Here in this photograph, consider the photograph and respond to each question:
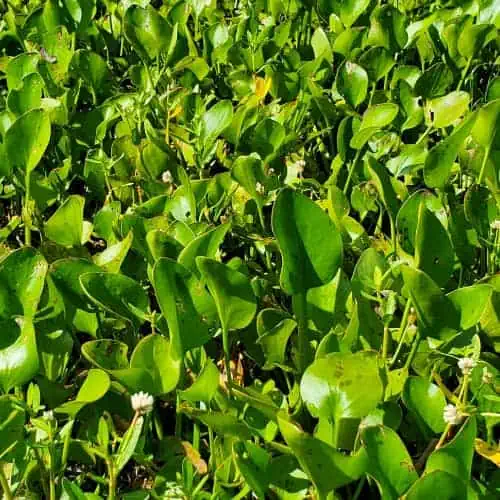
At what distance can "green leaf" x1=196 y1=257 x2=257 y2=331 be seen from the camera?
42.7 inches

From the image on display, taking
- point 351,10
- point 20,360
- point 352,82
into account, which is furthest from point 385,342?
point 351,10

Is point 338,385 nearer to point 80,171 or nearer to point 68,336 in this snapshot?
point 68,336

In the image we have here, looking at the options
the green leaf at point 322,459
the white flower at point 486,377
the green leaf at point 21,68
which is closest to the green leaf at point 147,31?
the green leaf at point 21,68

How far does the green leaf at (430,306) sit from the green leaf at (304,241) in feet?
0.29

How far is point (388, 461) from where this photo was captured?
38.7 inches

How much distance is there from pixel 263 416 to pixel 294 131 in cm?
75

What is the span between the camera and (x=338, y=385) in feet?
3.44

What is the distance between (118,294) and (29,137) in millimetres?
387

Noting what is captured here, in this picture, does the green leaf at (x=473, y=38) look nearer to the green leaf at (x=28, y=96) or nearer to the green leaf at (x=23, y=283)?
the green leaf at (x=28, y=96)

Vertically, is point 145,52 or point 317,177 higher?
point 145,52

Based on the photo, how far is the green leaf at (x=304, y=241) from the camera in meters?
1.04

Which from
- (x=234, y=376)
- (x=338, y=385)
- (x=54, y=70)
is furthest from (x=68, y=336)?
(x=54, y=70)

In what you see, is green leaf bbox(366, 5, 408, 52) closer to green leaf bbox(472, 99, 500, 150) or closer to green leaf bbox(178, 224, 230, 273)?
green leaf bbox(472, 99, 500, 150)

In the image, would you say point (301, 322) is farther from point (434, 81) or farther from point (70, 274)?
point (434, 81)
